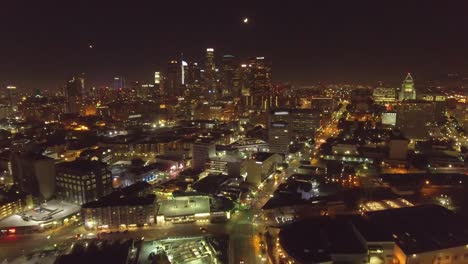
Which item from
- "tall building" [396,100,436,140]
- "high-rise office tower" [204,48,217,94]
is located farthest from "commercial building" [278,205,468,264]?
"high-rise office tower" [204,48,217,94]

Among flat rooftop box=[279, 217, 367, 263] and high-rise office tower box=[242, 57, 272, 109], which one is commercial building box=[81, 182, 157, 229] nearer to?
flat rooftop box=[279, 217, 367, 263]

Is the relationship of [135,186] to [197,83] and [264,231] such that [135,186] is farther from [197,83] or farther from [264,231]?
[197,83]

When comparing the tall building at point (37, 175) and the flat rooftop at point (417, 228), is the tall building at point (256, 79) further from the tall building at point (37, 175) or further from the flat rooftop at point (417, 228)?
the flat rooftop at point (417, 228)

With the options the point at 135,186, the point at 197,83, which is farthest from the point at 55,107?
the point at 135,186

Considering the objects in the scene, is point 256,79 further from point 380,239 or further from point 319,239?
point 380,239

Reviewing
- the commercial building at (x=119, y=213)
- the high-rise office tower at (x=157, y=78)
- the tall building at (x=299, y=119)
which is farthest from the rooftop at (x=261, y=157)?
the high-rise office tower at (x=157, y=78)
